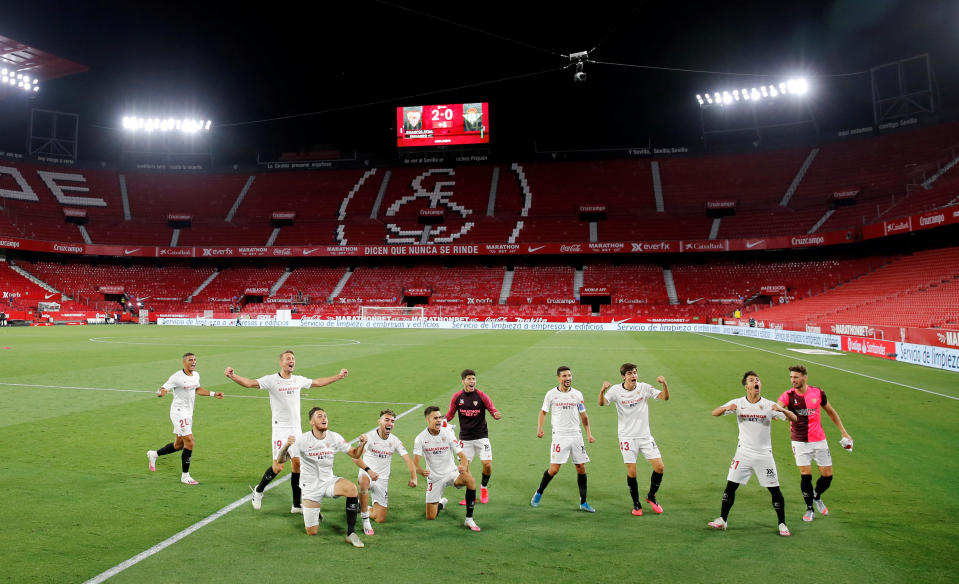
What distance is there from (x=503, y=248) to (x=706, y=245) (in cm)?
2134

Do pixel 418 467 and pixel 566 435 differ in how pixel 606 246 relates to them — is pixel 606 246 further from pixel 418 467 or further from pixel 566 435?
pixel 418 467

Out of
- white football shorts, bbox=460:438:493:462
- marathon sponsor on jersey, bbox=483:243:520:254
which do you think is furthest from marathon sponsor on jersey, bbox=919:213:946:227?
white football shorts, bbox=460:438:493:462

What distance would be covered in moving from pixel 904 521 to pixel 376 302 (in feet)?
185

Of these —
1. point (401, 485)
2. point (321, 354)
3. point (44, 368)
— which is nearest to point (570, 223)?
point (321, 354)

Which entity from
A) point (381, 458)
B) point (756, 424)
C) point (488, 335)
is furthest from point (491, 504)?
point (488, 335)

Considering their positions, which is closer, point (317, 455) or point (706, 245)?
point (317, 455)

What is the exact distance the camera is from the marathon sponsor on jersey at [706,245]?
5581 cm

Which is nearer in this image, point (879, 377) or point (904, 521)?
point (904, 521)

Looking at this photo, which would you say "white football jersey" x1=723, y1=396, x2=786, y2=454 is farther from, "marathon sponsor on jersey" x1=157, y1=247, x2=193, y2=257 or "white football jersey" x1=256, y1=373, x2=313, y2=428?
"marathon sponsor on jersey" x1=157, y1=247, x2=193, y2=257

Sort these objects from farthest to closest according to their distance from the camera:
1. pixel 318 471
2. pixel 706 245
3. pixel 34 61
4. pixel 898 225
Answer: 1. pixel 706 245
2. pixel 34 61
3. pixel 898 225
4. pixel 318 471

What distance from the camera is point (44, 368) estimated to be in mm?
20609

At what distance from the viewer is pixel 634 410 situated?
757cm

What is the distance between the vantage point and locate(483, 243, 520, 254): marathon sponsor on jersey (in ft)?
201

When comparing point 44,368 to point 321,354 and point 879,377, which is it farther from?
point 879,377
